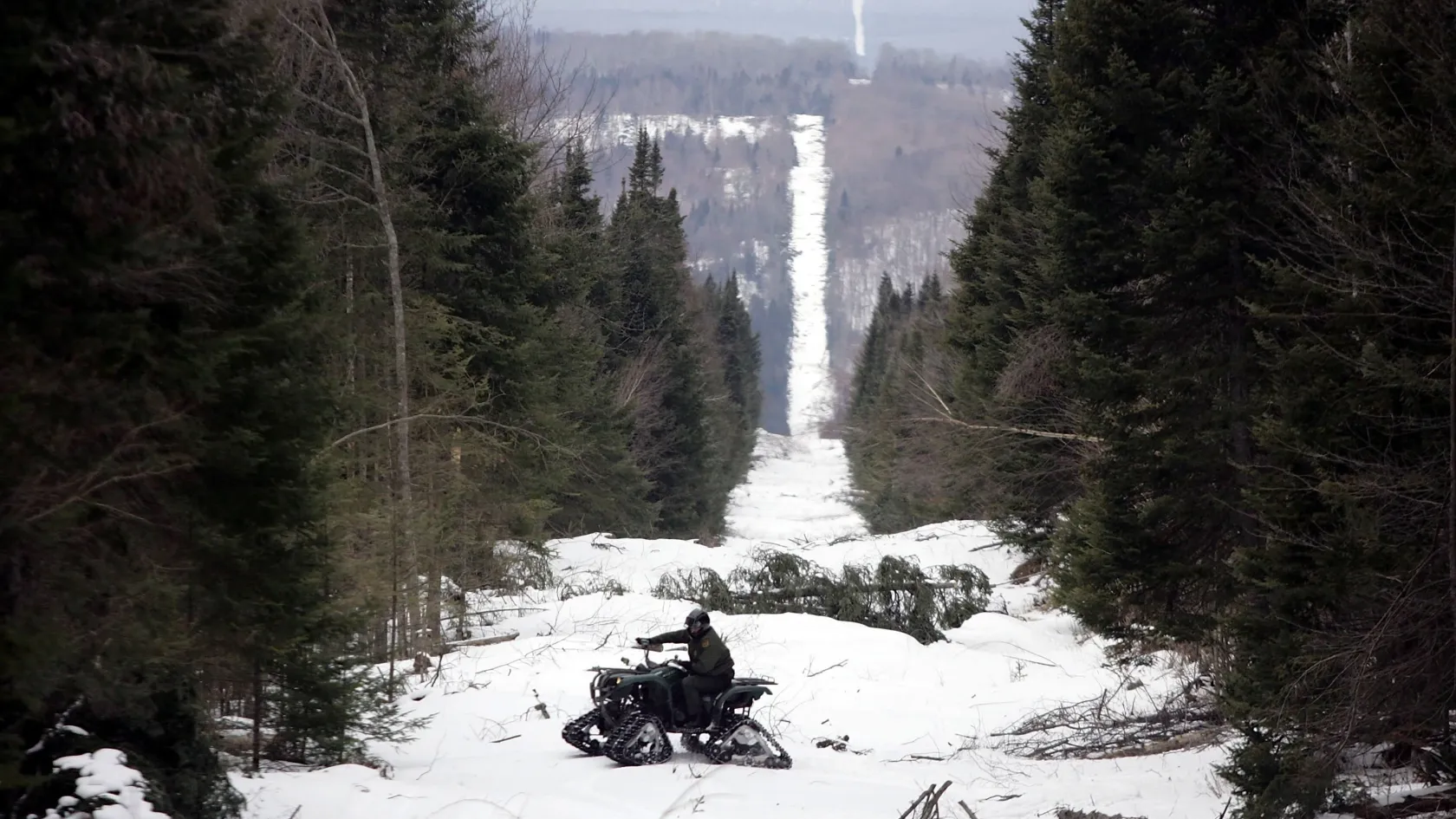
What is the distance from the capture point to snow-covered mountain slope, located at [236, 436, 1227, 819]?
28.9 ft

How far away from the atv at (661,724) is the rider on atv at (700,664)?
0.21 feet

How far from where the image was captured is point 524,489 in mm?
20938

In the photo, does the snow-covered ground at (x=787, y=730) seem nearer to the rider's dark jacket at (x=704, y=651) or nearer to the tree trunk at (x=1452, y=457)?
the rider's dark jacket at (x=704, y=651)

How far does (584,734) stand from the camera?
10.9 metres

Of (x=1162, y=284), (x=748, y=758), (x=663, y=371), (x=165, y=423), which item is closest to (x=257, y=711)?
(x=165, y=423)

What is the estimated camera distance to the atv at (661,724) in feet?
34.9

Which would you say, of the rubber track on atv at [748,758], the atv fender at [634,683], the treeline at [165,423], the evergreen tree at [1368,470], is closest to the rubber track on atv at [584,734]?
the atv fender at [634,683]

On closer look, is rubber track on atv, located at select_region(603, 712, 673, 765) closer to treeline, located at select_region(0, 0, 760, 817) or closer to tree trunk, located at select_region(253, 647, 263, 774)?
treeline, located at select_region(0, 0, 760, 817)

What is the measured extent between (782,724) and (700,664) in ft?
11.9

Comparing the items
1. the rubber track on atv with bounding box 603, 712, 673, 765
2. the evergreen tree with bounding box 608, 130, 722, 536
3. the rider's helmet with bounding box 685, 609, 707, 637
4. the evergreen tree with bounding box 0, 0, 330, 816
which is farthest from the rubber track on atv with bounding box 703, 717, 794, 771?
the evergreen tree with bounding box 608, 130, 722, 536

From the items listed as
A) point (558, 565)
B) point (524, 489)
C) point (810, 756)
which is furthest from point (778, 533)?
point (810, 756)

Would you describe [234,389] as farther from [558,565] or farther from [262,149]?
[558,565]

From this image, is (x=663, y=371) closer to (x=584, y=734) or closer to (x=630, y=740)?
(x=584, y=734)

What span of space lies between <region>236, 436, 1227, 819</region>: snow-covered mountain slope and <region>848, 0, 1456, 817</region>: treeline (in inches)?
72.8
